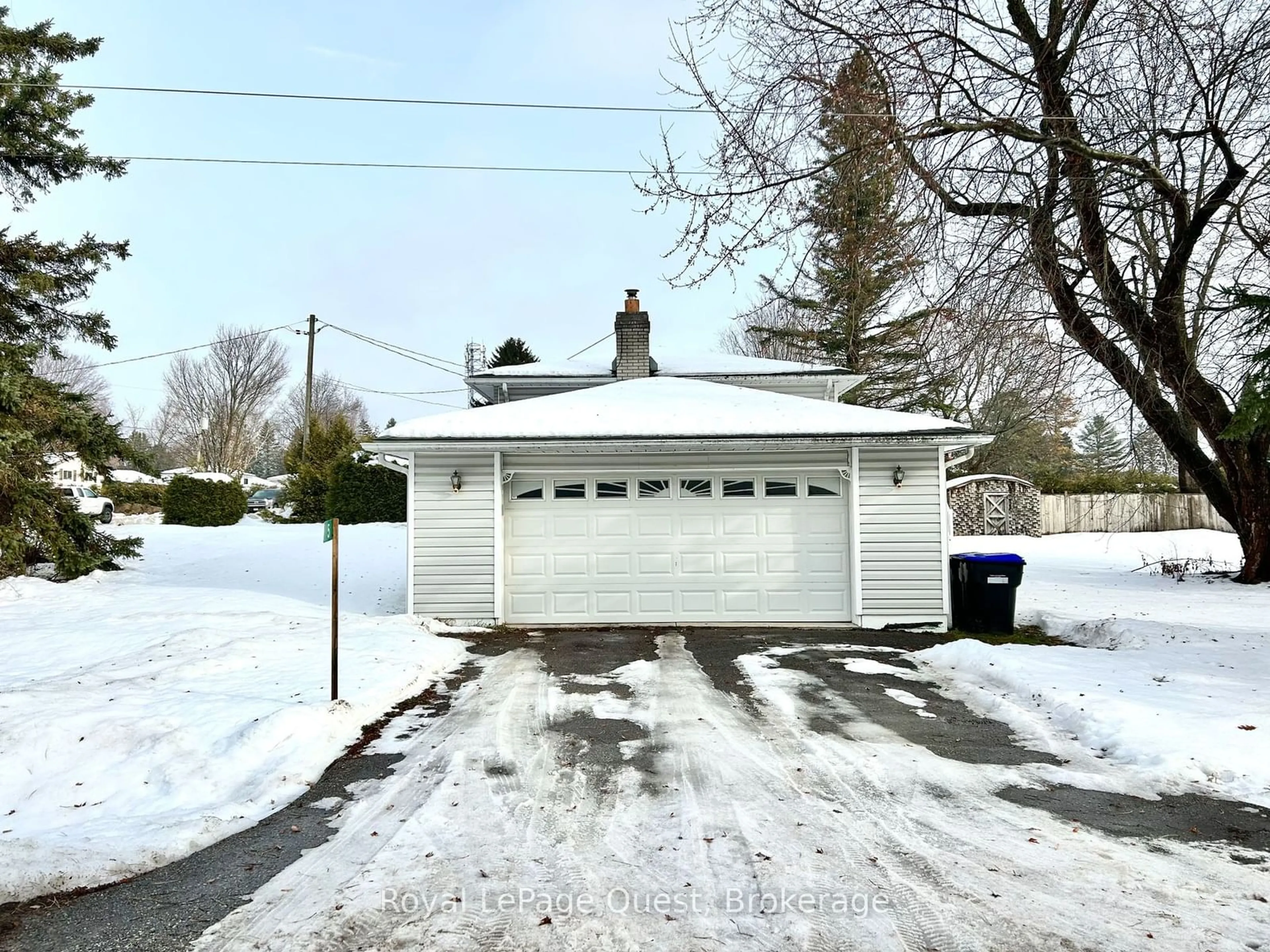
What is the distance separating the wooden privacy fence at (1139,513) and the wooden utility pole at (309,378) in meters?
24.9

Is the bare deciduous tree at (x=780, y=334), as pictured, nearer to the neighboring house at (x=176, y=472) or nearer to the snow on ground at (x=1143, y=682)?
the snow on ground at (x=1143, y=682)

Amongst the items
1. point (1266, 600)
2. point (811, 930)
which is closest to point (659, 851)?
point (811, 930)

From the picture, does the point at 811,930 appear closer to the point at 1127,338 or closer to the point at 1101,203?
the point at 1101,203

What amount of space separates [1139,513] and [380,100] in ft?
80.1

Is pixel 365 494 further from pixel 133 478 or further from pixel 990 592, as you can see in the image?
pixel 133 478

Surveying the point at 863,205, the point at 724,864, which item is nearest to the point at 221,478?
the point at 863,205

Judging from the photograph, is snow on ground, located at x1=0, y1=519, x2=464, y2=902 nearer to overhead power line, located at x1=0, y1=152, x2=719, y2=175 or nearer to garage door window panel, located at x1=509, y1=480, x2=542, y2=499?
garage door window panel, located at x1=509, y1=480, x2=542, y2=499

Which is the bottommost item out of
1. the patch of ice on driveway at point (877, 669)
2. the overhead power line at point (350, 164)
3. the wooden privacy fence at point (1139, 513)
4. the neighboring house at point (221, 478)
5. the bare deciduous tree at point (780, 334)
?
the patch of ice on driveway at point (877, 669)

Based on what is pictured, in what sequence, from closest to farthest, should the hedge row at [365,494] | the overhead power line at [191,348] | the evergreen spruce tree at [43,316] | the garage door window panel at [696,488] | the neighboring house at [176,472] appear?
the garage door window panel at [696,488] < the evergreen spruce tree at [43,316] < the hedge row at [365,494] < the neighboring house at [176,472] < the overhead power line at [191,348]

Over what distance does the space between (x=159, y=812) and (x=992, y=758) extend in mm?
4880

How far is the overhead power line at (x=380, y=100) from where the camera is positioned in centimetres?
1014

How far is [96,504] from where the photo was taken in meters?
23.5

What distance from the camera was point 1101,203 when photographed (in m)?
7.32

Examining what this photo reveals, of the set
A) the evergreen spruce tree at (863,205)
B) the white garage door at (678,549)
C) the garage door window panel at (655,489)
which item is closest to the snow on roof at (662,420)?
the white garage door at (678,549)
